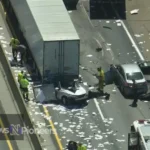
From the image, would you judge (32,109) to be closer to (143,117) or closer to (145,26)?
(143,117)

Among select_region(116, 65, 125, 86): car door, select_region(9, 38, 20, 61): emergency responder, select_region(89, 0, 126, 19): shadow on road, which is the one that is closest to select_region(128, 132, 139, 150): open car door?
select_region(116, 65, 125, 86): car door

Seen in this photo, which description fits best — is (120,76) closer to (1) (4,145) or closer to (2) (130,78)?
(2) (130,78)

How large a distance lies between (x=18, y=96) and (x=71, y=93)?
3384mm

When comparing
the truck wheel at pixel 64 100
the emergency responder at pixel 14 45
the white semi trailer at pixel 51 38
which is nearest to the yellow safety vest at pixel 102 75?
the white semi trailer at pixel 51 38

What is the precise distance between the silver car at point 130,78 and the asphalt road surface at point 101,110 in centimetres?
55

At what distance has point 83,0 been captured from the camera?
67938mm

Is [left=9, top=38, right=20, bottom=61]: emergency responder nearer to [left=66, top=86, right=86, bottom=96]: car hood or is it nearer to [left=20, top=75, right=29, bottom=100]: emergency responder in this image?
[left=20, top=75, right=29, bottom=100]: emergency responder

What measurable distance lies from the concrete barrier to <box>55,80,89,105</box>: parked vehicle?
105 inches

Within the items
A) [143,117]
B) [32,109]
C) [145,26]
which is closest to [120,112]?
[143,117]

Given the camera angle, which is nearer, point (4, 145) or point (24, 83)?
point (4, 145)

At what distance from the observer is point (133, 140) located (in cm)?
4825

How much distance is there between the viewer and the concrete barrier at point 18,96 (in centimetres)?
4978

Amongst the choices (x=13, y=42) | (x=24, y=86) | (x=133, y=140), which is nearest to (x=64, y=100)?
(x=24, y=86)

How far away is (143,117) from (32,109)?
6.55 metres
